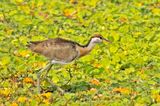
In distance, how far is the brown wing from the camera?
11391mm

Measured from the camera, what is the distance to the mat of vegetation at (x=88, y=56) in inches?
439

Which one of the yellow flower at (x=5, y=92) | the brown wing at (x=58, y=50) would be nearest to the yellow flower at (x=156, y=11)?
the brown wing at (x=58, y=50)

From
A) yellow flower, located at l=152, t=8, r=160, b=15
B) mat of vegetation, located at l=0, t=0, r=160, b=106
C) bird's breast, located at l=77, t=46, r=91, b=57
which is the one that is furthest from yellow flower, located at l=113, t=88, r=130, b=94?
yellow flower, located at l=152, t=8, r=160, b=15

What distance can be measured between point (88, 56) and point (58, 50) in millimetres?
1851

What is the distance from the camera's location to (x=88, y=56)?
1316 cm

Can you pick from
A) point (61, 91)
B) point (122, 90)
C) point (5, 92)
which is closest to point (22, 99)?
point (5, 92)

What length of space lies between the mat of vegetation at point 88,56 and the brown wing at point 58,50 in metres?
0.58

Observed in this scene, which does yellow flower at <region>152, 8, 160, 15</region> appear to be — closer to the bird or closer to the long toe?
the bird

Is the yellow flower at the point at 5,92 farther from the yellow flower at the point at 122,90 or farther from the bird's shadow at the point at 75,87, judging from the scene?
the yellow flower at the point at 122,90

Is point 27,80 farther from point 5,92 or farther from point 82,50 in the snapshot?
point 82,50

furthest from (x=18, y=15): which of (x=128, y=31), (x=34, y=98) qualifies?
(x=34, y=98)

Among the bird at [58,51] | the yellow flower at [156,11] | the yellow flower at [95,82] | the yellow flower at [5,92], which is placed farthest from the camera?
the yellow flower at [156,11]

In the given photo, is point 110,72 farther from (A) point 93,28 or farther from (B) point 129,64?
(A) point 93,28

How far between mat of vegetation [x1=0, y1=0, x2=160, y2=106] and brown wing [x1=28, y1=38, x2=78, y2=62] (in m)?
0.58
